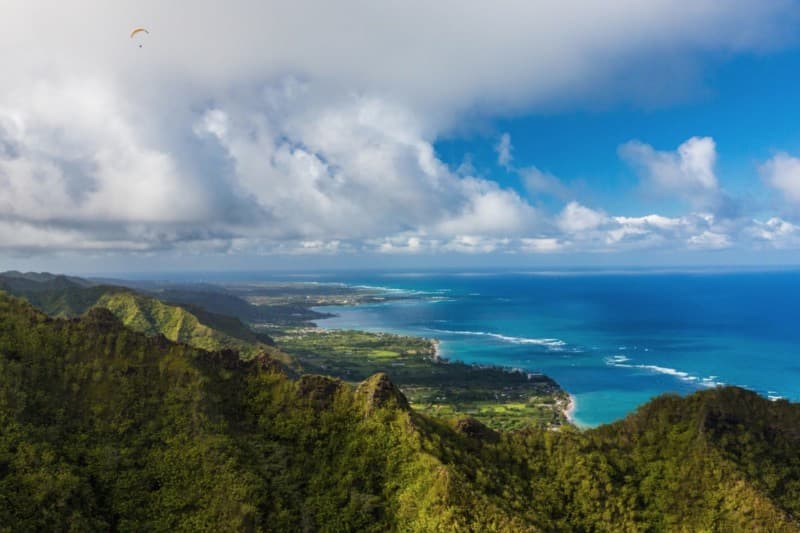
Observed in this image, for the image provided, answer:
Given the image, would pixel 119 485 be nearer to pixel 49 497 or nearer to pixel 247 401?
pixel 49 497

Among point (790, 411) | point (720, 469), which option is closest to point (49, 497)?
point (720, 469)

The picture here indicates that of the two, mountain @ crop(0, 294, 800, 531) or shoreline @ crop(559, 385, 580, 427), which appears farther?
shoreline @ crop(559, 385, 580, 427)

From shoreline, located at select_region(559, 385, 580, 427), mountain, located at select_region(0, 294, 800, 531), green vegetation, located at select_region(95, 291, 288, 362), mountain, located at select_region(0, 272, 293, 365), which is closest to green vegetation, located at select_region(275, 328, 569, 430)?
shoreline, located at select_region(559, 385, 580, 427)

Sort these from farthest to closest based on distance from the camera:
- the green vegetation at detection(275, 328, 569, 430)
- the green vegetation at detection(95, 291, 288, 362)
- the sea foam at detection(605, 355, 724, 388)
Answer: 1. the sea foam at detection(605, 355, 724, 388)
2. the green vegetation at detection(95, 291, 288, 362)
3. the green vegetation at detection(275, 328, 569, 430)

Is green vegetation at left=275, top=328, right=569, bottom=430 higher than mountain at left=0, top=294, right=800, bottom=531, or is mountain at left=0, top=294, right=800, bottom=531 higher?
mountain at left=0, top=294, right=800, bottom=531

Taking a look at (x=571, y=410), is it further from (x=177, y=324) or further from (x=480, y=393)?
(x=177, y=324)

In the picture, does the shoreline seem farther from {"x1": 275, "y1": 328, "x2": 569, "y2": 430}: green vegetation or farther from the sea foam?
the sea foam

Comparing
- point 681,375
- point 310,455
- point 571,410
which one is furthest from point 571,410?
point 310,455

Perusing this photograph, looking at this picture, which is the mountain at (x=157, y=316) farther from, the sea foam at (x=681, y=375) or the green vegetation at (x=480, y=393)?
the sea foam at (x=681, y=375)

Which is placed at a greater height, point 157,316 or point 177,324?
point 157,316
